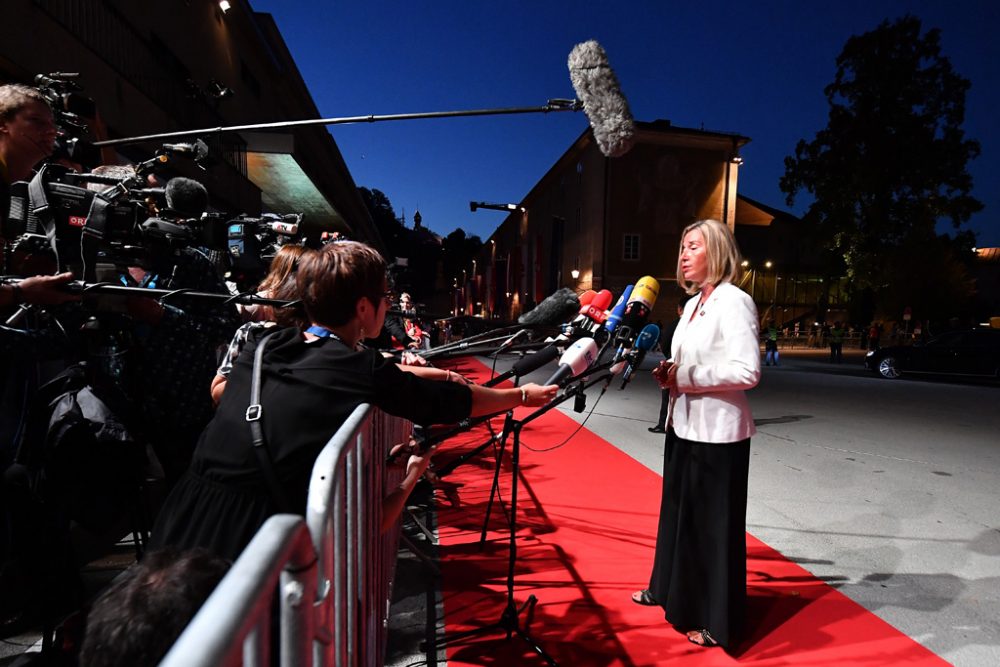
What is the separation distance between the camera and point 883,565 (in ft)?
10.1

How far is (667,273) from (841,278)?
11.6 metres

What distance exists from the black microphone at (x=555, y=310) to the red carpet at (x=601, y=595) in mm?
1531

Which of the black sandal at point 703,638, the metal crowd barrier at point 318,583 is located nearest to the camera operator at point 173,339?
the metal crowd barrier at point 318,583

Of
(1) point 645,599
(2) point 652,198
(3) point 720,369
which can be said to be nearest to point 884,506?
(1) point 645,599

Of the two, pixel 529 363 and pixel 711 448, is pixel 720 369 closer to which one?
pixel 711 448

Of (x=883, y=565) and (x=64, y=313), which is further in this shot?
(x=883, y=565)

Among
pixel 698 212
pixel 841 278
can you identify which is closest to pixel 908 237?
pixel 841 278

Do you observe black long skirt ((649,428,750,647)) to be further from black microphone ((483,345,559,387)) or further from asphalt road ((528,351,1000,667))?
asphalt road ((528,351,1000,667))

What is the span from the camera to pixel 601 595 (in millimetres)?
2711

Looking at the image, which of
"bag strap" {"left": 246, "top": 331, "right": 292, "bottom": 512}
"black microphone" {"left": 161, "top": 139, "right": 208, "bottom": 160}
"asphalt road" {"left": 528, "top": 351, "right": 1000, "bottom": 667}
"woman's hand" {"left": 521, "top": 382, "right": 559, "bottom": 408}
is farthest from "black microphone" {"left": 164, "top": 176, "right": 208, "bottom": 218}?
"asphalt road" {"left": 528, "top": 351, "right": 1000, "bottom": 667}

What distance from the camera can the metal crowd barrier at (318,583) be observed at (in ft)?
1.73

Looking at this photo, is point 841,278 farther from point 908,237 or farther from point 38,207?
point 38,207

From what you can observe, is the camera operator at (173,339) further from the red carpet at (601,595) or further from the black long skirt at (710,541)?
the black long skirt at (710,541)

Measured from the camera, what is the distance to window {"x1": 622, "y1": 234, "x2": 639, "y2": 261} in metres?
26.1
